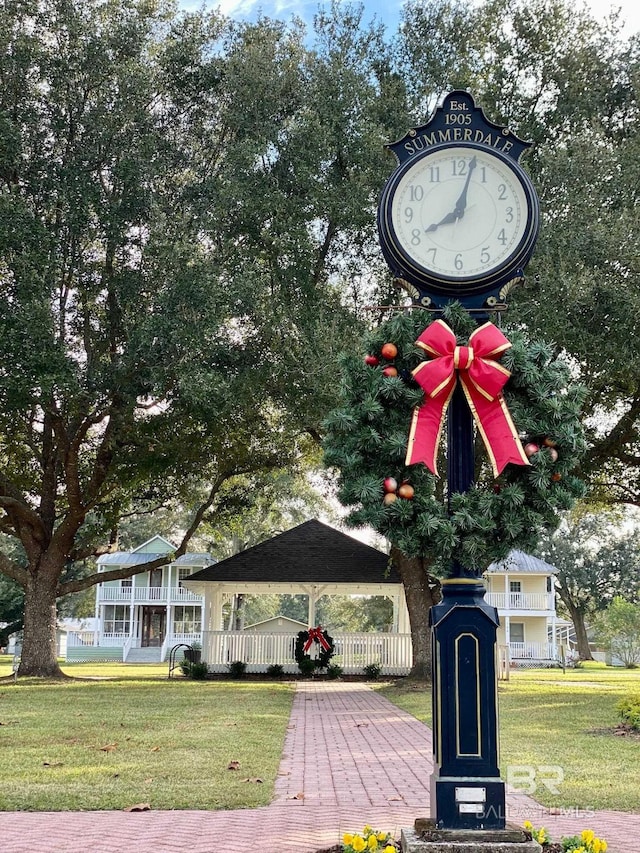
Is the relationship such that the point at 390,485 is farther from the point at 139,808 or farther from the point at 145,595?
the point at 145,595

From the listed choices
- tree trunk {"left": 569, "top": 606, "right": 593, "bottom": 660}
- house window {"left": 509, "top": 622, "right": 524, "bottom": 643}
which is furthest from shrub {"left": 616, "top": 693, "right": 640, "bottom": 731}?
tree trunk {"left": 569, "top": 606, "right": 593, "bottom": 660}

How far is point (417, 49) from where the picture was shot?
18.5m

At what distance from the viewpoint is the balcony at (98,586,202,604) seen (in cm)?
4266

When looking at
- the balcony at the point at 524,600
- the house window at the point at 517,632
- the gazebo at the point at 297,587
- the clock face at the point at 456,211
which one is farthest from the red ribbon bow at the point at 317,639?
the house window at the point at 517,632

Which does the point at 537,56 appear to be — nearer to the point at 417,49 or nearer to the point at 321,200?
the point at 417,49

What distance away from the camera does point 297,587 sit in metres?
24.7

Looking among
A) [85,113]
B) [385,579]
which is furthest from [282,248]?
[385,579]

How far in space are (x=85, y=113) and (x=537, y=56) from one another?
30.8 feet

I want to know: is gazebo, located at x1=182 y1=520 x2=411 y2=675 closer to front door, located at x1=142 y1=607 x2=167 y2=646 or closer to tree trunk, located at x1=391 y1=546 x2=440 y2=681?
tree trunk, located at x1=391 y1=546 x2=440 y2=681

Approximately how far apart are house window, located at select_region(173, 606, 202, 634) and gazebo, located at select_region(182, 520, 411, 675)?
18.0 metres

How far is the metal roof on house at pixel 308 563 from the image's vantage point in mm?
24234

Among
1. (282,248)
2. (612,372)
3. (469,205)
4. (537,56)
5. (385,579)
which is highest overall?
(537,56)

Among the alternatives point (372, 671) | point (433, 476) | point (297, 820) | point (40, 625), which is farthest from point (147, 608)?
point (433, 476)

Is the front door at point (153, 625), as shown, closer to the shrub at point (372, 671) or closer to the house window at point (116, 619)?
the house window at point (116, 619)
